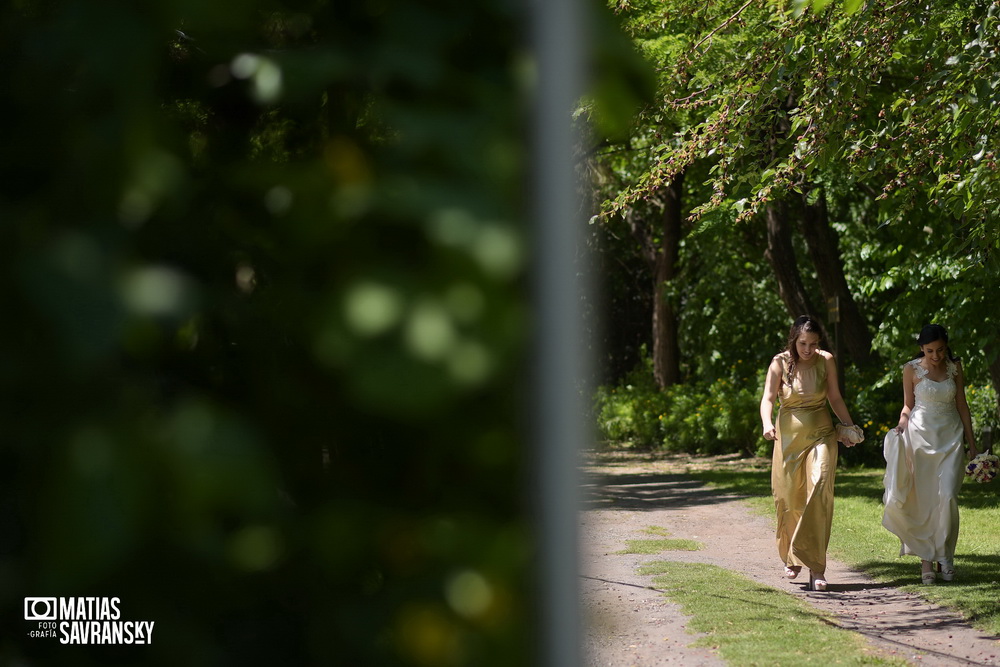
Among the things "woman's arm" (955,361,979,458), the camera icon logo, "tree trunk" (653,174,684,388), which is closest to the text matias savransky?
the camera icon logo

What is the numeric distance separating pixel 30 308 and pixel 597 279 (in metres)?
0.54

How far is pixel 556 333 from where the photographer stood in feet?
2.91

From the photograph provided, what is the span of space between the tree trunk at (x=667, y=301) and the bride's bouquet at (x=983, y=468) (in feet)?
45.2

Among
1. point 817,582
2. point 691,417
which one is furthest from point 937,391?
point 691,417

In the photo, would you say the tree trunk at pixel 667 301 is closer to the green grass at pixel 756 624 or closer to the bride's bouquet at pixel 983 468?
the bride's bouquet at pixel 983 468

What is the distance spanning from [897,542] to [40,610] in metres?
10.5

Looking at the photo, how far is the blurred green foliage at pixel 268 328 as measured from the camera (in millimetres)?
773

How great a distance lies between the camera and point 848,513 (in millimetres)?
12328

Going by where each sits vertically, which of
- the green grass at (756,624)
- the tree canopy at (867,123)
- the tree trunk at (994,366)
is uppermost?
the tree canopy at (867,123)

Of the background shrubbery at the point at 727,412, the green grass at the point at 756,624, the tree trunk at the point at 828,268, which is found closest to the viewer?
the green grass at the point at 756,624

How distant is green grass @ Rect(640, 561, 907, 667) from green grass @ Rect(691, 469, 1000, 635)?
3.21ft

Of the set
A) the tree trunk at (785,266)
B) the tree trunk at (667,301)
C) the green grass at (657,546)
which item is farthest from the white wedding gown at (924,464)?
the tree trunk at (667,301)

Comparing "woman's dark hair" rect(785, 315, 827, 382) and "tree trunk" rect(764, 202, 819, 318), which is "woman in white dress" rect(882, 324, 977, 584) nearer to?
"woman's dark hair" rect(785, 315, 827, 382)

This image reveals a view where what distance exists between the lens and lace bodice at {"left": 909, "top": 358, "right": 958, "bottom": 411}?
8805 millimetres
